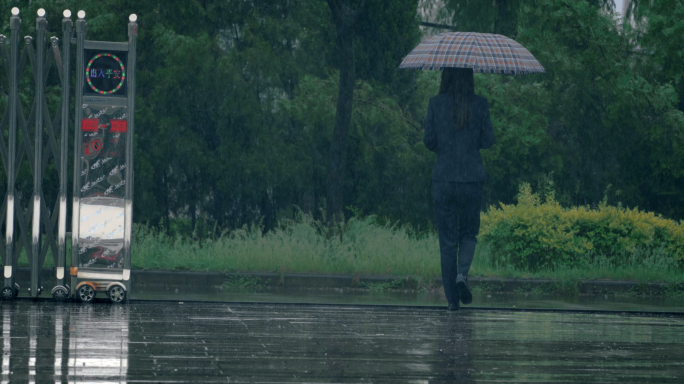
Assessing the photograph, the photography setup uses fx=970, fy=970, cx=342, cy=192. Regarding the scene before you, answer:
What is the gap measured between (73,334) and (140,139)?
40.3 ft

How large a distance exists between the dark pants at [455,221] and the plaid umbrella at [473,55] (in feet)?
4.58

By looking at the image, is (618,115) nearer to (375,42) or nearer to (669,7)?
(669,7)

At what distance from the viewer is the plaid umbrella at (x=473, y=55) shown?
10867 millimetres

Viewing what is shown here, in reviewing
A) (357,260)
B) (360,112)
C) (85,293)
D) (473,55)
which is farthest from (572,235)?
(85,293)

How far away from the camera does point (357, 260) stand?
15.4 m

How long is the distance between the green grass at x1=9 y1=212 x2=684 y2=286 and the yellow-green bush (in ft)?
0.49

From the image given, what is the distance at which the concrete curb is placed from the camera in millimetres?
14320

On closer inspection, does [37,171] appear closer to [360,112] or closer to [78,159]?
[78,159]

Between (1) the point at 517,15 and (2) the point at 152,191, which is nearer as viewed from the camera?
(2) the point at 152,191

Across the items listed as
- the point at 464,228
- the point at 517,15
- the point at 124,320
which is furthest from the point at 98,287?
the point at 517,15

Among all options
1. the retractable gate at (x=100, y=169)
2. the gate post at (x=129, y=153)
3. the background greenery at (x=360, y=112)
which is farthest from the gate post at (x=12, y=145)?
the background greenery at (x=360, y=112)

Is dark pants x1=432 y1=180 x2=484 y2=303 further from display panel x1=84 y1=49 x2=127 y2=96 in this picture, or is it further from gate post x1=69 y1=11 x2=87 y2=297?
gate post x1=69 y1=11 x2=87 y2=297

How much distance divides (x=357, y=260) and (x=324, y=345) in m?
8.01

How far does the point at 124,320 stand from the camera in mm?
8820
